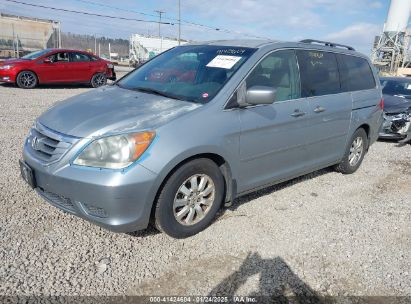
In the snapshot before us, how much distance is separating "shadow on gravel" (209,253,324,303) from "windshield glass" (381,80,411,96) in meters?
7.59

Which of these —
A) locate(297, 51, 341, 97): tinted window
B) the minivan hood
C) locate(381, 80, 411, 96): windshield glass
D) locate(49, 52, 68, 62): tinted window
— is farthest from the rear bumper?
locate(49, 52, 68, 62): tinted window

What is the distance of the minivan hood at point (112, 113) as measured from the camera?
9.60 feet

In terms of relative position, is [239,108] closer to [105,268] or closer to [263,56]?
[263,56]

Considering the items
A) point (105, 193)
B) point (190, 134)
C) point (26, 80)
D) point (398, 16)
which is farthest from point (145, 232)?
point (398, 16)

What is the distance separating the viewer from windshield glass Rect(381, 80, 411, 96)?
9.00 m

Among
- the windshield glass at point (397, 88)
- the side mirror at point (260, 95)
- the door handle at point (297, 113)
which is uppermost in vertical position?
the side mirror at point (260, 95)

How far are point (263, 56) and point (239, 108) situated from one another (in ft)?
2.34

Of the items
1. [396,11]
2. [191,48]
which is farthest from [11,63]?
[396,11]

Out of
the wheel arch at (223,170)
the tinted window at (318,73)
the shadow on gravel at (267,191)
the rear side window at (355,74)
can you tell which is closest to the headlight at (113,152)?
the wheel arch at (223,170)

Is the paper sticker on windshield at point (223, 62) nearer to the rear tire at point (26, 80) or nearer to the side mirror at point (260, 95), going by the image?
the side mirror at point (260, 95)

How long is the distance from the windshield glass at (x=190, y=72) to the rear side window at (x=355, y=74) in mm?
1824

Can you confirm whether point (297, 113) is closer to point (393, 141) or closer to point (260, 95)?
point (260, 95)

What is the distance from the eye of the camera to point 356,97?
5.09 metres

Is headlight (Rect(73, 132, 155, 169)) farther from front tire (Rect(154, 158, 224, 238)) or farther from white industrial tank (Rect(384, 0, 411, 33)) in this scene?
white industrial tank (Rect(384, 0, 411, 33))
